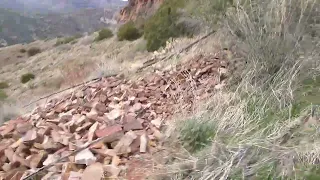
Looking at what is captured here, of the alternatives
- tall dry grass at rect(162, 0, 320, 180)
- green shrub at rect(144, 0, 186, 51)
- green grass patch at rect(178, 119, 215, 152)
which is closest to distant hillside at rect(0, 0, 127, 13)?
green shrub at rect(144, 0, 186, 51)

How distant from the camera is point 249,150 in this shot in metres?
4.01

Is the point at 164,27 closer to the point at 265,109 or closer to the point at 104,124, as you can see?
the point at 104,124

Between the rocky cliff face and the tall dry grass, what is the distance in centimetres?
2573

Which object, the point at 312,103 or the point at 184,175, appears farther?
the point at 312,103

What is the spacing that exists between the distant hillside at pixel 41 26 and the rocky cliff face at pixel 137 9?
89.9ft

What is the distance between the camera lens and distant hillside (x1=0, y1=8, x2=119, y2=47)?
6806 centimetres

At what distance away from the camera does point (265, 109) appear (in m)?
5.10

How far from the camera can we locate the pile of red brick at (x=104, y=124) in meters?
4.75

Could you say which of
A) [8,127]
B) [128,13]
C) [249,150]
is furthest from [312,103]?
[128,13]

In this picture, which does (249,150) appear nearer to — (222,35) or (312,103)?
(312,103)

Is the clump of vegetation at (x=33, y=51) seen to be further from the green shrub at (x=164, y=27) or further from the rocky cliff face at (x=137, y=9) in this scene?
the green shrub at (x=164, y=27)

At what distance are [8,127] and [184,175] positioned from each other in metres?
3.39

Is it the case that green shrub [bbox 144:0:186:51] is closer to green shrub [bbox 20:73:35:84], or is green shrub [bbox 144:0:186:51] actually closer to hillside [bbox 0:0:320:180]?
hillside [bbox 0:0:320:180]

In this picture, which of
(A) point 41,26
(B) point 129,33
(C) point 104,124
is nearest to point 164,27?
(C) point 104,124
